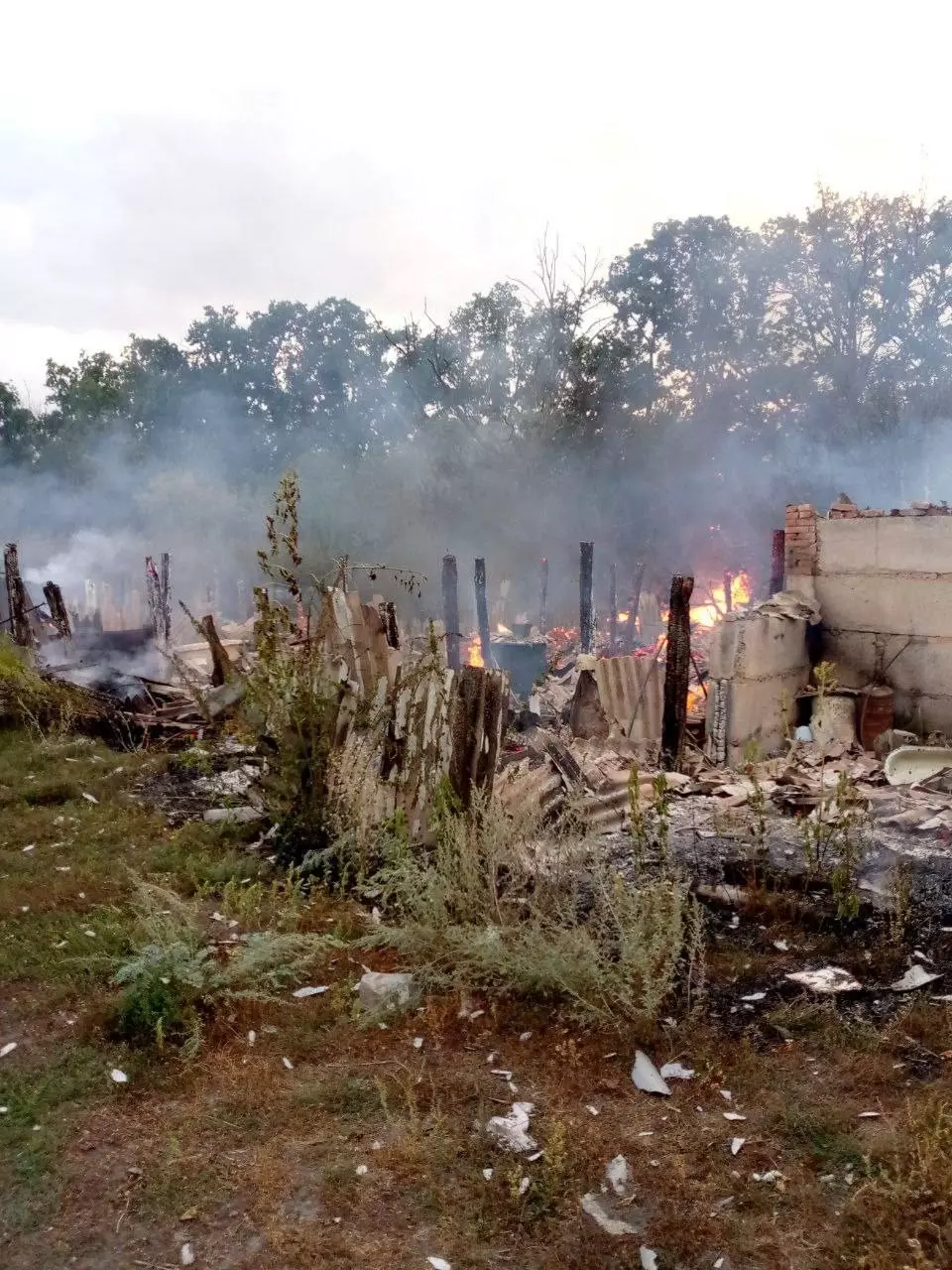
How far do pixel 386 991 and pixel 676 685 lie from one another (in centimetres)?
577

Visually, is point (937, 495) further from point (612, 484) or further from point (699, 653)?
point (699, 653)

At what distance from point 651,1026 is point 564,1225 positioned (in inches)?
42.8

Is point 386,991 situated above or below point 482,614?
below

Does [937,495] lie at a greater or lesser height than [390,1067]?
greater

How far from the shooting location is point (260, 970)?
13.8 ft

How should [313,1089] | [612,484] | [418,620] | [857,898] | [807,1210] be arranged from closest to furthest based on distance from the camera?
[807,1210]
[313,1089]
[857,898]
[418,620]
[612,484]

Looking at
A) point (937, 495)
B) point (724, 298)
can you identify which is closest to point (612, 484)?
point (724, 298)

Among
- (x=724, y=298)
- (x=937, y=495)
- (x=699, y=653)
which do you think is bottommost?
(x=699, y=653)

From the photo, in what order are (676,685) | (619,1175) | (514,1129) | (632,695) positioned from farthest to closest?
(632,695)
(676,685)
(514,1129)
(619,1175)

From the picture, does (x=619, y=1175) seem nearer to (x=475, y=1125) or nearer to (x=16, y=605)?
Answer: (x=475, y=1125)

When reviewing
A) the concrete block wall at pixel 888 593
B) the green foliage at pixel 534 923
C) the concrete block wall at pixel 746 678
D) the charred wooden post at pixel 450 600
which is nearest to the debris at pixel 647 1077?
the green foliage at pixel 534 923

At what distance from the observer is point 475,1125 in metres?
3.17

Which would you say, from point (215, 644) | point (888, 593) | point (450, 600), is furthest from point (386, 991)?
point (450, 600)

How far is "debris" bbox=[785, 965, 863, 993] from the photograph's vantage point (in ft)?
13.1
